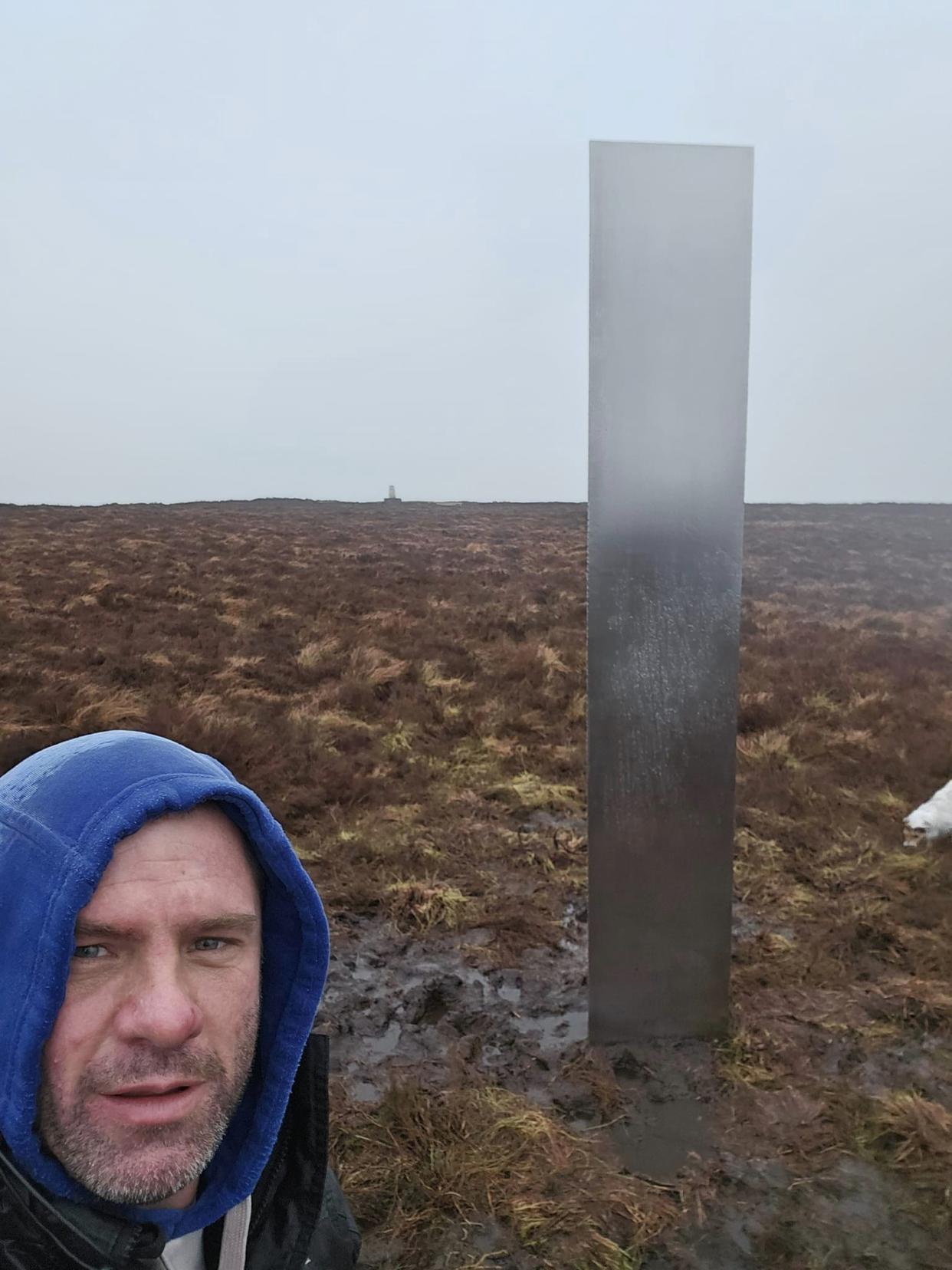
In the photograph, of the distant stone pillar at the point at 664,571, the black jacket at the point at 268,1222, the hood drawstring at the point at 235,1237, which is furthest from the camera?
the distant stone pillar at the point at 664,571

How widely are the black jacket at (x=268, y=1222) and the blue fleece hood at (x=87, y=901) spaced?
4cm

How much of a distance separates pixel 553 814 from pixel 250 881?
5016mm

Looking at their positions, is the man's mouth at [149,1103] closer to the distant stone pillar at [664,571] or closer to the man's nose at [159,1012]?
the man's nose at [159,1012]

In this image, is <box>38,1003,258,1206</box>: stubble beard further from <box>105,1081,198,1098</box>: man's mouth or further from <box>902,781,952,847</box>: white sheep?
<box>902,781,952,847</box>: white sheep

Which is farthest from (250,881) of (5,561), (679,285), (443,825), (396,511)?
(396,511)

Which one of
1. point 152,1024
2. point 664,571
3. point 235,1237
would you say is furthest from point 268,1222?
point 664,571

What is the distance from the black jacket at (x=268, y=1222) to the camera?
3.28ft

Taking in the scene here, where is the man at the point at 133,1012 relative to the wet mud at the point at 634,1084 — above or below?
above

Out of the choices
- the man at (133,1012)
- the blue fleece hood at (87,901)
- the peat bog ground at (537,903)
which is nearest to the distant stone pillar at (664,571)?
the peat bog ground at (537,903)

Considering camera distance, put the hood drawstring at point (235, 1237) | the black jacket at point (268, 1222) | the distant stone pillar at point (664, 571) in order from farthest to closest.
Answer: the distant stone pillar at point (664, 571), the hood drawstring at point (235, 1237), the black jacket at point (268, 1222)

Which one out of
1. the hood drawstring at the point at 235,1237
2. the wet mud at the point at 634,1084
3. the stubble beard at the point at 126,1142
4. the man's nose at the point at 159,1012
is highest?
the man's nose at the point at 159,1012

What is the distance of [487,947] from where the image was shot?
4074 millimetres

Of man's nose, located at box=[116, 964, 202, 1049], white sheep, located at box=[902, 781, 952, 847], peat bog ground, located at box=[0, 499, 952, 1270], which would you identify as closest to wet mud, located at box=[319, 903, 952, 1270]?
peat bog ground, located at box=[0, 499, 952, 1270]

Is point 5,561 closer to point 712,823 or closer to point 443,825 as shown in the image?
point 443,825
